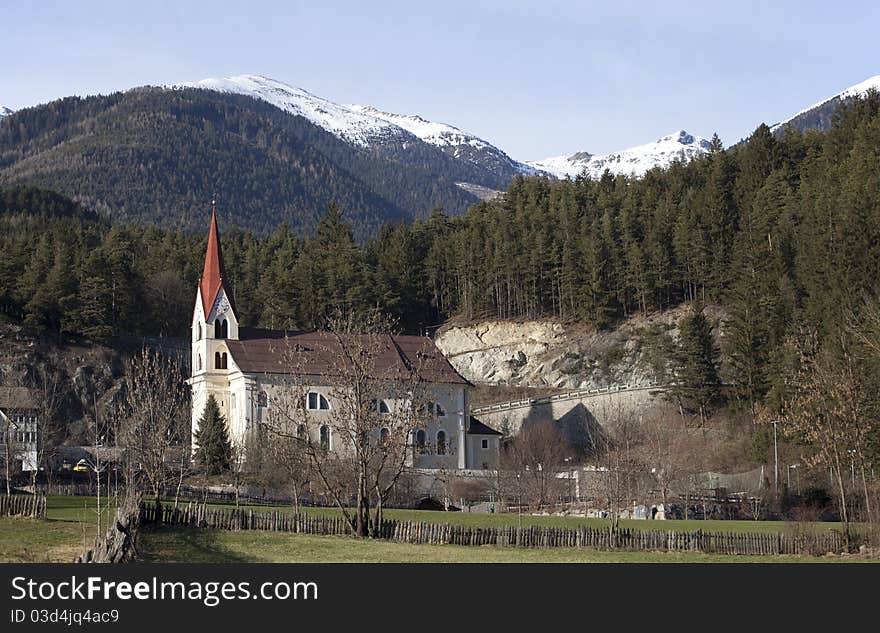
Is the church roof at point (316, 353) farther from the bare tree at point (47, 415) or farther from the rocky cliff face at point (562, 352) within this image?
the rocky cliff face at point (562, 352)

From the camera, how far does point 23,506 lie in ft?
149

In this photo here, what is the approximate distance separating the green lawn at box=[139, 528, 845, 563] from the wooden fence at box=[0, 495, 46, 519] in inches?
203

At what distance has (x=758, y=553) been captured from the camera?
138ft

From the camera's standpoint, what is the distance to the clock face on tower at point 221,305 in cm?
9175

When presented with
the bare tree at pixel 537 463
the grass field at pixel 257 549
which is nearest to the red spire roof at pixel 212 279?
the bare tree at pixel 537 463

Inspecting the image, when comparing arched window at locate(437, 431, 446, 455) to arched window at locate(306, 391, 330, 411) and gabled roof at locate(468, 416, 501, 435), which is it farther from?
arched window at locate(306, 391, 330, 411)

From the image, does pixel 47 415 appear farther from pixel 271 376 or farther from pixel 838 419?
pixel 838 419

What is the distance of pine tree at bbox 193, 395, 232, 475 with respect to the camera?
2891 inches

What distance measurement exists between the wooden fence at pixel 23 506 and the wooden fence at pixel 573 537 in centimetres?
386

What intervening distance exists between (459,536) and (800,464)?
3424 centimetres

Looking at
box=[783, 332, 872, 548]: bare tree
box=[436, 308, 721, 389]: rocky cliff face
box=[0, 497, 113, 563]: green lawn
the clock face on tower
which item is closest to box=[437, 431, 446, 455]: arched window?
box=[436, 308, 721, 389]: rocky cliff face

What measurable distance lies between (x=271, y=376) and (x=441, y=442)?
12429mm

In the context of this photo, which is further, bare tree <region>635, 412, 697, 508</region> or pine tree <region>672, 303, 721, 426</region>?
pine tree <region>672, 303, 721, 426</region>
